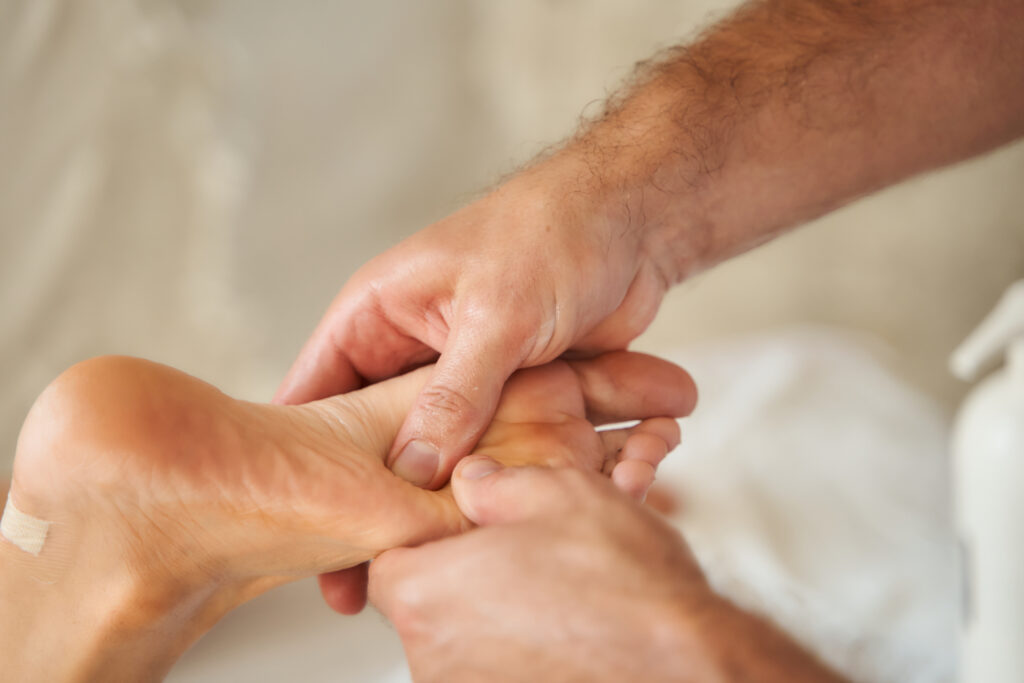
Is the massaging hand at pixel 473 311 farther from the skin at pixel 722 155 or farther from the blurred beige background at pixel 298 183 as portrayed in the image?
the blurred beige background at pixel 298 183

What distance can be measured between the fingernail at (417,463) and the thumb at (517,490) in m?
0.05

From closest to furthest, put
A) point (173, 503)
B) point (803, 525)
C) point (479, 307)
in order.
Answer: point (173, 503), point (479, 307), point (803, 525)

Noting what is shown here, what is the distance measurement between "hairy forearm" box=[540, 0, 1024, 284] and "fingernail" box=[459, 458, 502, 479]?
12.5 inches

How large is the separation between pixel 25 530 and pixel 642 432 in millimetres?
548

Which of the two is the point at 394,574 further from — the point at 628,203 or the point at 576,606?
the point at 628,203

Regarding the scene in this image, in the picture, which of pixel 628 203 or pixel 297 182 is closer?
pixel 628 203

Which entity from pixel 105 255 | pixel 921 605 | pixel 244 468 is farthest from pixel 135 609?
pixel 921 605

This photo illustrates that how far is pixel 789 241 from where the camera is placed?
1638 mm

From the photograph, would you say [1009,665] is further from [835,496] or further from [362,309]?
[362,309]

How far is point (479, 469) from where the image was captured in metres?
0.66

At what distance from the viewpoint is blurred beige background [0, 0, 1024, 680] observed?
1.22 meters

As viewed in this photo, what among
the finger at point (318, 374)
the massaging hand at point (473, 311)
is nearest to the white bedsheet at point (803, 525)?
the massaging hand at point (473, 311)

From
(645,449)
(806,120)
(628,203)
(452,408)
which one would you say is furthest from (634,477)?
(806,120)

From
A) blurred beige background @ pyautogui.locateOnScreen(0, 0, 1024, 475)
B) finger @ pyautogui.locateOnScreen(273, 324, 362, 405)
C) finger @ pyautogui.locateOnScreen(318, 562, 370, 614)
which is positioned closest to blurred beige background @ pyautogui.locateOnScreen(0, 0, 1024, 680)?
blurred beige background @ pyautogui.locateOnScreen(0, 0, 1024, 475)
